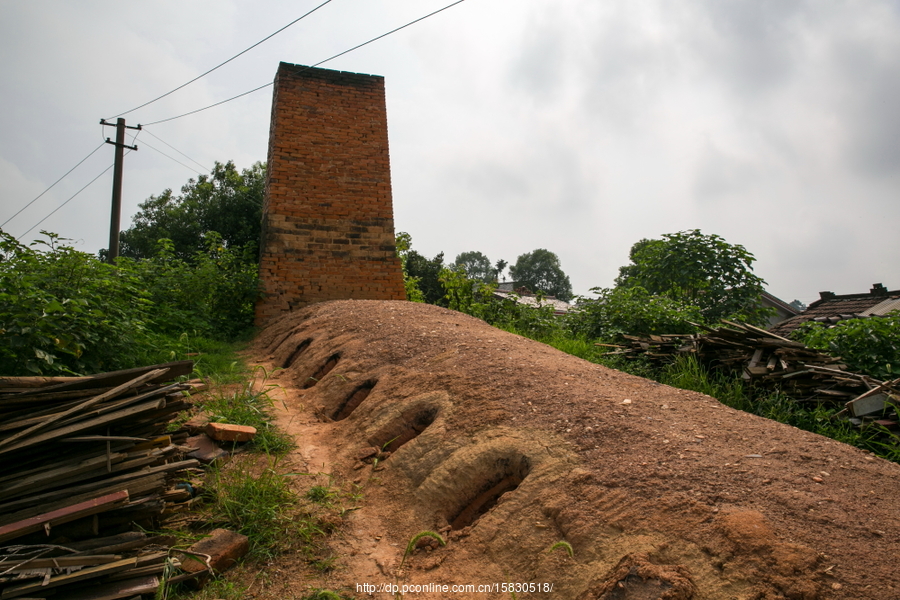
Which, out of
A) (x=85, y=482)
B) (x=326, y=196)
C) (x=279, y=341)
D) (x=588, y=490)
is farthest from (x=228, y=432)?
(x=326, y=196)

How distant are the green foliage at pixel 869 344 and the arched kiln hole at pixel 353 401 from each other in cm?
445

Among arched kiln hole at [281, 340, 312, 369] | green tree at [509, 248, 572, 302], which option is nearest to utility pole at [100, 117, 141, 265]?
arched kiln hole at [281, 340, 312, 369]

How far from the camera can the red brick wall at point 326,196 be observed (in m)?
9.25

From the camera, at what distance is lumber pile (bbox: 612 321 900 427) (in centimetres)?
421

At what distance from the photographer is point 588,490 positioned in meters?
2.62

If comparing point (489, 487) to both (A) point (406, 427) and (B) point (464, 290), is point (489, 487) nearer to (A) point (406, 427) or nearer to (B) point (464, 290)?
(A) point (406, 427)

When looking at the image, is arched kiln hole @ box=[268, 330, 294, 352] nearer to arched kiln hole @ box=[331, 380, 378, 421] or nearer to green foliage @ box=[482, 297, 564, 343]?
arched kiln hole @ box=[331, 380, 378, 421]

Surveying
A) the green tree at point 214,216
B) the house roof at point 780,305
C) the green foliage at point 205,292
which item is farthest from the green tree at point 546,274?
the green foliage at point 205,292

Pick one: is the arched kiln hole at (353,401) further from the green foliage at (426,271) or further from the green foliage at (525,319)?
the green foliage at (426,271)

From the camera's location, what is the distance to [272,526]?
9.70ft

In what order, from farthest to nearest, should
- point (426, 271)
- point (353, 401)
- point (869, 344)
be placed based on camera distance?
1. point (426, 271)
2. point (869, 344)
3. point (353, 401)

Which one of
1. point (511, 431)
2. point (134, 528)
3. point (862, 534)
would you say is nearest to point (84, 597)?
point (134, 528)

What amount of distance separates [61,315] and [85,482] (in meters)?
2.23

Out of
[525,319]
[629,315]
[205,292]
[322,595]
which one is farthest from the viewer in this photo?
[525,319]
